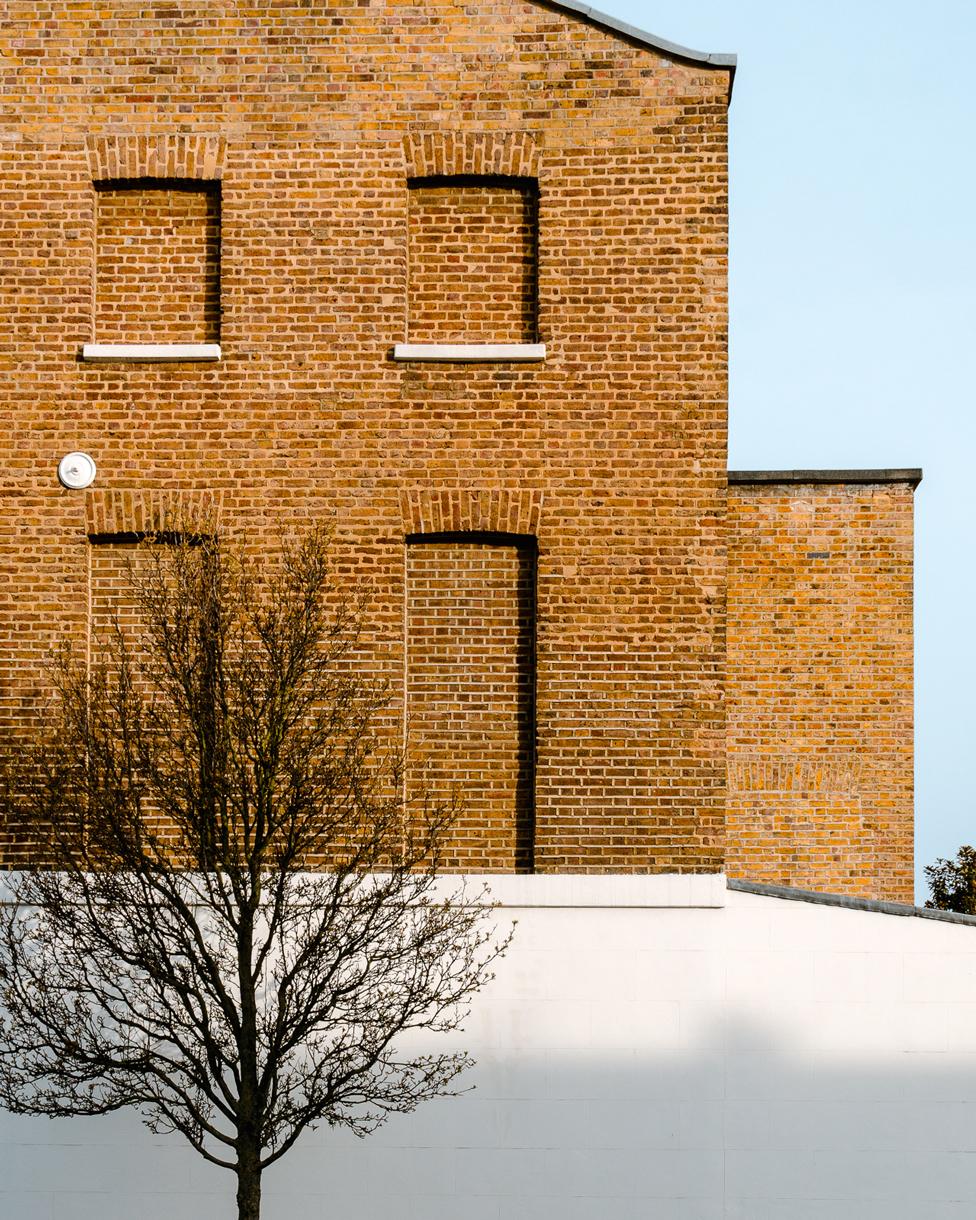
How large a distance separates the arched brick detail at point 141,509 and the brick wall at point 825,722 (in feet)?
22.7

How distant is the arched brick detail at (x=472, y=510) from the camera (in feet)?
42.9

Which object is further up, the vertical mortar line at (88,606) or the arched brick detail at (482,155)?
the arched brick detail at (482,155)

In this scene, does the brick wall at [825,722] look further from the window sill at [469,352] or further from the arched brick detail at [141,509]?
the arched brick detail at [141,509]

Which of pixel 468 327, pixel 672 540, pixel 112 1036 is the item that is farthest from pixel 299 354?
pixel 112 1036

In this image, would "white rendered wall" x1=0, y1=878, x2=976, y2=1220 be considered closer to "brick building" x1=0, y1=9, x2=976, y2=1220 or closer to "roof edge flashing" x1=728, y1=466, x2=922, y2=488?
"brick building" x1=0, y1=9, x2=976, y2=1220

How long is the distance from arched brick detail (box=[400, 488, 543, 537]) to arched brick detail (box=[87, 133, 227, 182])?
3.39 metres

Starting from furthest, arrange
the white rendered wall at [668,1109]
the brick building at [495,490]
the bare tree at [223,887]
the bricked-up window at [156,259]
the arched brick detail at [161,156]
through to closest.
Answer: the bricked-up window at [156,259] → the arched brick detail at [161,156] → the brick building at [495,490] → the white rendered wall at [668,1109] → the bare tree at [223,887]

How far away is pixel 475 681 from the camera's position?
1318 cm

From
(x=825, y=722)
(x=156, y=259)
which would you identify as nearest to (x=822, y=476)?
(x=825, y=722)

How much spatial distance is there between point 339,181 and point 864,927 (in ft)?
25.1

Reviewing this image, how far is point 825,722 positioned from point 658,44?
25.6 ft

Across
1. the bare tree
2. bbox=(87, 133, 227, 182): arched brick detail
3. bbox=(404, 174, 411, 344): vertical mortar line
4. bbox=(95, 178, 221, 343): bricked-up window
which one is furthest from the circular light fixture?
bbox=(404, 174, 411, 344): vertical mortar line

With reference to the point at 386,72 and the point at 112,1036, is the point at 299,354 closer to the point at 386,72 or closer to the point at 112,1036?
the point at 386,72

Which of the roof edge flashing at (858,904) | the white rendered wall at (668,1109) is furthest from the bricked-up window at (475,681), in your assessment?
the roof edge flashing at (858,904)
